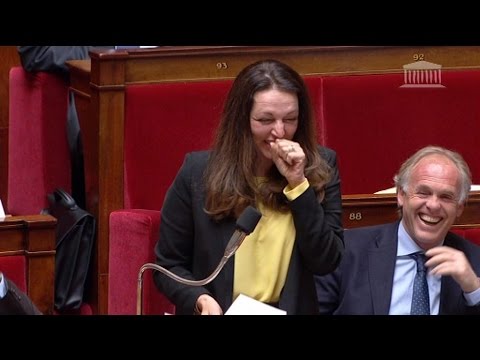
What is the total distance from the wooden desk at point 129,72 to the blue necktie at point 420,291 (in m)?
0.50

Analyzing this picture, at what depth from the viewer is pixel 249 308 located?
958mm

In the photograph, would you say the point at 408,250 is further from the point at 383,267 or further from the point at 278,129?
the point at 278,129

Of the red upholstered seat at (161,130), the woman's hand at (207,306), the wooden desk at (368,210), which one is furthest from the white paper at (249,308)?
the red upholstered seat at (161,130)

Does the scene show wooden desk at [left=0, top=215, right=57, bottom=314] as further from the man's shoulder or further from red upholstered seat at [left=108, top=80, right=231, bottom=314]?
the man's shoulder

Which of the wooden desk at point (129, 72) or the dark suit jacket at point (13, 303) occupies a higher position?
the wooden desk at point (129, 72)

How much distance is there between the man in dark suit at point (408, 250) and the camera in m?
1.08

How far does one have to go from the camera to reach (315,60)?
1592 millimetres

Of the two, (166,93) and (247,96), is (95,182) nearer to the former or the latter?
(166,93)

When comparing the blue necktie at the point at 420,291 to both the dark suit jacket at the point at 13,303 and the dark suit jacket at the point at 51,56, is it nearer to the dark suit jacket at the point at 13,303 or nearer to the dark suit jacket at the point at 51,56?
the dark suit jacket at the point at 13,303

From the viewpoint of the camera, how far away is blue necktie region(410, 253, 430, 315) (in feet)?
3.54

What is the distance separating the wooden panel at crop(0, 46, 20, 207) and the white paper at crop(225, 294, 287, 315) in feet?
3.52
